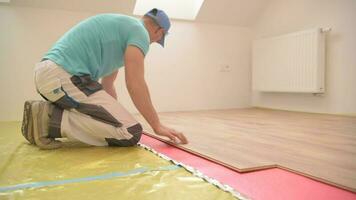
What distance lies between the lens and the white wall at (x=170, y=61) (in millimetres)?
3318

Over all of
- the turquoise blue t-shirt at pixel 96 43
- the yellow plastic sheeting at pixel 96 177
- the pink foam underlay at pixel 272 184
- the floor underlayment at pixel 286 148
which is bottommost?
the pink foam underlay at pixel 272 184

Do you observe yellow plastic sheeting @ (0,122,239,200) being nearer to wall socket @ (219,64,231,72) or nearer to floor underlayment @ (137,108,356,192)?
floor underlayment @ (137,108,356,192)

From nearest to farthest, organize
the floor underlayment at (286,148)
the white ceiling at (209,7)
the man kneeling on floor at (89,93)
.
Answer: the floor underlayment at (286,148), the man kneeling on floor at (89,93), the white ceiling at (209,7)

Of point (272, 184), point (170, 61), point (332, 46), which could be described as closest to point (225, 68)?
point (170, 61)

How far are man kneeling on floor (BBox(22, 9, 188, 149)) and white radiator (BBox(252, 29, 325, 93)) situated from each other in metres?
2.36

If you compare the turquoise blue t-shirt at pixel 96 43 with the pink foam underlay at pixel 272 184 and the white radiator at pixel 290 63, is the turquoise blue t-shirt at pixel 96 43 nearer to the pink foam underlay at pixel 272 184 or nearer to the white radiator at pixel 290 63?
the pink foam underlay at pixel 272 184

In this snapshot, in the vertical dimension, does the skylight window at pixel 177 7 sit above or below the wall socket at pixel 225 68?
above

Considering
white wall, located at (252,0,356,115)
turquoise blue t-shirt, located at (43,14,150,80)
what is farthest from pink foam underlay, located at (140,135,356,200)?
white wall, located at (252,0,356,115)

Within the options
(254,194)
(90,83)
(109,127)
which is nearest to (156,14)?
(90,83)

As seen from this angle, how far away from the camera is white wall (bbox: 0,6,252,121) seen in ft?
10.9

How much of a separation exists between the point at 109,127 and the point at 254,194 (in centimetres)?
88

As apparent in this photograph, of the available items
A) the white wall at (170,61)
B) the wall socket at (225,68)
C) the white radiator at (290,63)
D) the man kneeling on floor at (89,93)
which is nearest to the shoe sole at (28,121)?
the man kneeling on floor at (89,93)

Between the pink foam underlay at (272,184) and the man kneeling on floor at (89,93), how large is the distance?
432mm

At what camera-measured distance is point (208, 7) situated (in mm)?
4121
